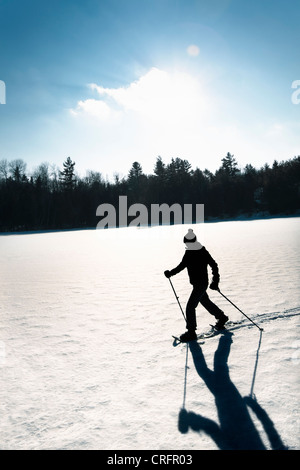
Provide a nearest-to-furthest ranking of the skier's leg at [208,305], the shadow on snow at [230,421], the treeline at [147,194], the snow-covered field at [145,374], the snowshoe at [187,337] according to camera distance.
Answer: the shadow on snow at [230,421] < the snow-covered field at [145,374] < the snowshoe at [187,337] < the skier's leg at [208,305] < the treeline at [147,194]

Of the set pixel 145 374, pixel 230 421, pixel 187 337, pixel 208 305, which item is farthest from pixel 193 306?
pixel 230 421

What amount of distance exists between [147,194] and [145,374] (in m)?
58.1

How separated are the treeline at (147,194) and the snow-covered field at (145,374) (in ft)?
162

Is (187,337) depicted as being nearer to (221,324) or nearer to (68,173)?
(221,324)

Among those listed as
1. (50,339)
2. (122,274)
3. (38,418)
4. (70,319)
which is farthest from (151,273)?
(38,418)

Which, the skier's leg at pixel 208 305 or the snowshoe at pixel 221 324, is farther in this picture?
the snowshoe at pixel 221 324

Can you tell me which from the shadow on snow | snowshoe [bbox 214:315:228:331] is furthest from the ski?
the shadow on snow

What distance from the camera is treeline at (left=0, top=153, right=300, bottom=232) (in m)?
50.5

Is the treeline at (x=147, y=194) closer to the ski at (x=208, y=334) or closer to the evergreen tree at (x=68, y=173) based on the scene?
the evergreen tree at (x=68, y=173)

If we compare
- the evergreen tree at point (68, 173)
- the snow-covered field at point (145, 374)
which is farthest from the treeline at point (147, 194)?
the snow-covered field at point (145, 374)

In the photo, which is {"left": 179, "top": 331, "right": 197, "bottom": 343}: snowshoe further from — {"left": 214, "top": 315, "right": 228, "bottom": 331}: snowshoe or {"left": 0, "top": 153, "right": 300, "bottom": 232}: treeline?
{"left": 0, "top": 153, "right": 300, "bottom": 232}: treeline

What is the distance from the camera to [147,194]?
60344 millimetres

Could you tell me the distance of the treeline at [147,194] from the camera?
5053 cm

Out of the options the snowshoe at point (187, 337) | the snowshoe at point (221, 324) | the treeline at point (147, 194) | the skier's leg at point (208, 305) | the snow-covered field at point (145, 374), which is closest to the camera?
the snow-covered field at point (145, 374)
